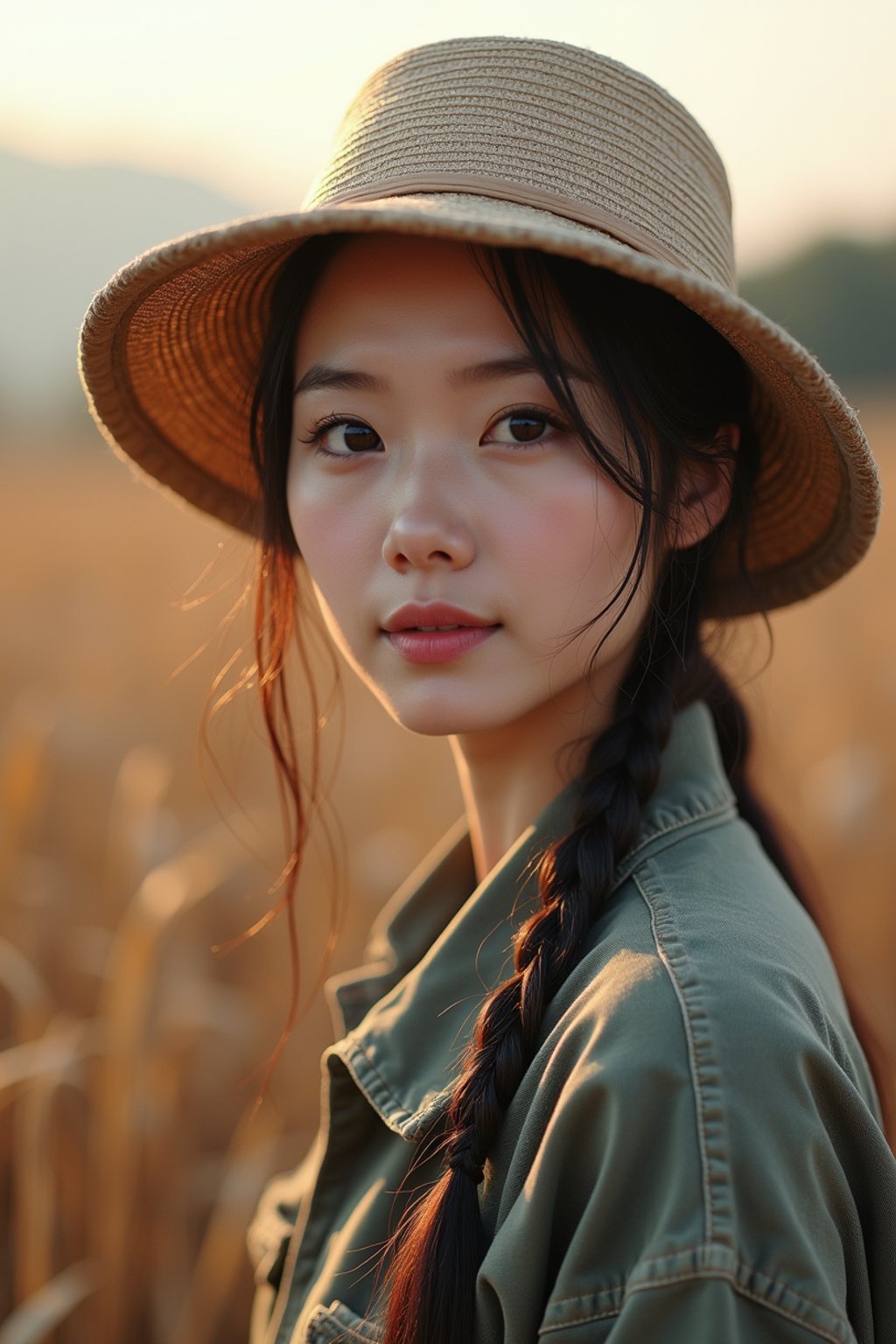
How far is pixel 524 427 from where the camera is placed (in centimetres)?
123

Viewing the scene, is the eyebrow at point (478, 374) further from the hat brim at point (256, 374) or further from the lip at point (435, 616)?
the lip at point (435, 616)

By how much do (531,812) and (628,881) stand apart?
0.90ft

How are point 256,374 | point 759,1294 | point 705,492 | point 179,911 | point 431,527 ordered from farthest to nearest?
1. point 179,911
2. point 256,374
3. point 705,492
4. point 431,527
5. point 759,1294

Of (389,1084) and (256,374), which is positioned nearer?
(389,1084)

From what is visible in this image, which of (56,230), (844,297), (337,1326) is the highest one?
(56,230)

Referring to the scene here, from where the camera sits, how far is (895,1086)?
1876 millimetres

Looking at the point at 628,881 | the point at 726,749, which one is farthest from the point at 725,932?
the point at 726,749

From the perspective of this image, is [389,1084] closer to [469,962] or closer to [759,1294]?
[469,962]

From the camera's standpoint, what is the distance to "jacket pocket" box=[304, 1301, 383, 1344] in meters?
1.19

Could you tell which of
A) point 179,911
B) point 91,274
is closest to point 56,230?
point 91,274

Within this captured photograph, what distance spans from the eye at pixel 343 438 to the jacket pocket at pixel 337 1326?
0.86 m

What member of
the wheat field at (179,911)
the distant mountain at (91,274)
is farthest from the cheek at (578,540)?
the distant mountain at (91,274)

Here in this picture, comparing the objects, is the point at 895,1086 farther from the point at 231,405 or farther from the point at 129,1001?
the point at 231,405

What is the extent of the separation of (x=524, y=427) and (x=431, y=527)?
0.14m
